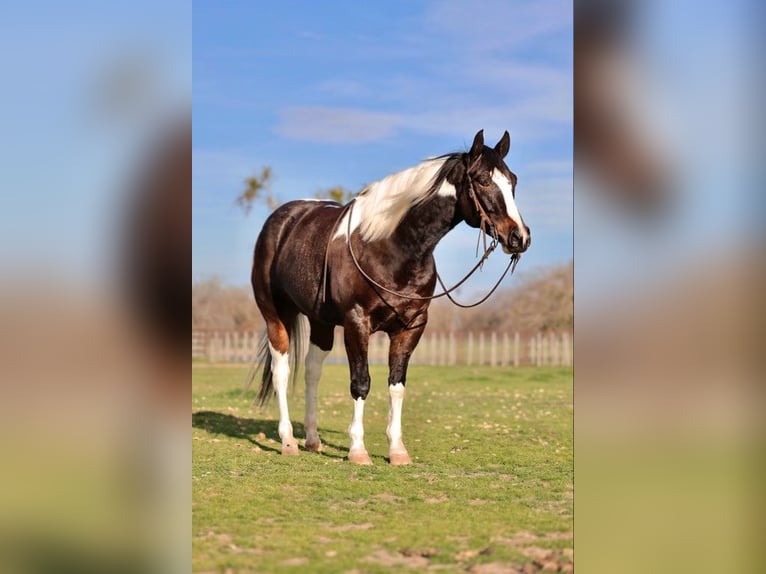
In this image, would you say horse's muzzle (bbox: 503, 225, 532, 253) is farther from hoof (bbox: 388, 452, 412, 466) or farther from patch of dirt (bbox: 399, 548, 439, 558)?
patch of dirt (bbox: 399, 548, 439, 558)

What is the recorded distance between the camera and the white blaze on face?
5.57m

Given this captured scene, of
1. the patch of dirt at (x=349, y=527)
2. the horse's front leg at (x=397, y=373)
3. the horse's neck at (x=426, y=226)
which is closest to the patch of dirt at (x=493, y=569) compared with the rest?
the patch of dirt at (x=349, y=527)

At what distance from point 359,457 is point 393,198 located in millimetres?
2248

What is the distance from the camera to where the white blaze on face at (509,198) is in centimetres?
557

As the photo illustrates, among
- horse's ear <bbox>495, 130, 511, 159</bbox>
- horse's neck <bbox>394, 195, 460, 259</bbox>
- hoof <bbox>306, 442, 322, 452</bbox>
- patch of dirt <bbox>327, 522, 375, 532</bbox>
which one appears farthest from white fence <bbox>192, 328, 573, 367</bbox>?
patch of dirt <bbox>327, 522, 375, 532</bbox>

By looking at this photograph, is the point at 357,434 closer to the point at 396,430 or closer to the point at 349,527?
the point at 396,430

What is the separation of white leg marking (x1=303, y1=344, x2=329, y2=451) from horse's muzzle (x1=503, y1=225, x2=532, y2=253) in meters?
2.59

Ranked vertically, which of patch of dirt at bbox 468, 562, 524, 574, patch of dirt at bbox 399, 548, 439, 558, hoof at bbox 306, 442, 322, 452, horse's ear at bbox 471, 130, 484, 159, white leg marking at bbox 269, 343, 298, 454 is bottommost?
hoof at bbox 306, 442, 322, 452
